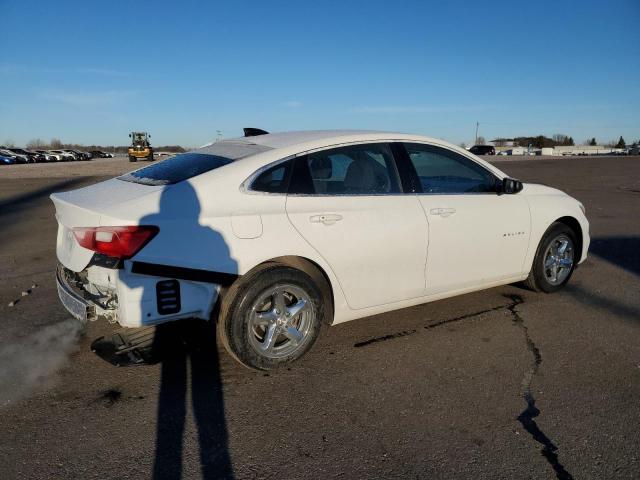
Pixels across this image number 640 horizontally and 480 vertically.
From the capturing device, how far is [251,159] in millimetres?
3514

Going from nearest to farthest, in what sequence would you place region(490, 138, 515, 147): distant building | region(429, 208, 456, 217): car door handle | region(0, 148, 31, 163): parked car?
region(429, 208, 456, 217): car door handle < region(0, 148, 31, 163): parked car < region(490, 138, 515, 147): distant building

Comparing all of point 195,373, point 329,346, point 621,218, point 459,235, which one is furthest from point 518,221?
point 621,218

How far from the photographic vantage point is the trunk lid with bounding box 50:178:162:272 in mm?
3119

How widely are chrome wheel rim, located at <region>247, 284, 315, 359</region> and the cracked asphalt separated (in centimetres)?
20

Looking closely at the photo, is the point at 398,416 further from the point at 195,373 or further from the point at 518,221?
the point at 518,221

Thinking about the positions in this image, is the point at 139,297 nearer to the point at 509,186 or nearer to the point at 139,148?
the point at 509,186

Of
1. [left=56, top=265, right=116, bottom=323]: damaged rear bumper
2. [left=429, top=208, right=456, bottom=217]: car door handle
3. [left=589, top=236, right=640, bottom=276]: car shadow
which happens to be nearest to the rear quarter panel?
[left=429, top=208, right=456, bottom=217]: car door handle

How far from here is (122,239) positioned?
2.99 metres

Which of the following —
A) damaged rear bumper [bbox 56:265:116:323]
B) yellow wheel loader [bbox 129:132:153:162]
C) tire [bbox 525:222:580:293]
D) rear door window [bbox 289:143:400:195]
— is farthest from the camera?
yellow wheel loader [bbox 129:132:153:162]

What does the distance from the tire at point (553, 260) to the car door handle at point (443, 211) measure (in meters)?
1.33

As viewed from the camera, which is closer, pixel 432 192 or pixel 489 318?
pixel 432 192

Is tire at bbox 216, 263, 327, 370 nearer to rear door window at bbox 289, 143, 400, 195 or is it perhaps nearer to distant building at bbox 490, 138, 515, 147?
rear door window at bbox 289, 143, 400, 195

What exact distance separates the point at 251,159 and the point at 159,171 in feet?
2.65

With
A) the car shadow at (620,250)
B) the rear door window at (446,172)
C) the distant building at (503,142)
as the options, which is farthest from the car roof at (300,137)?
the distant building at (503,142)
